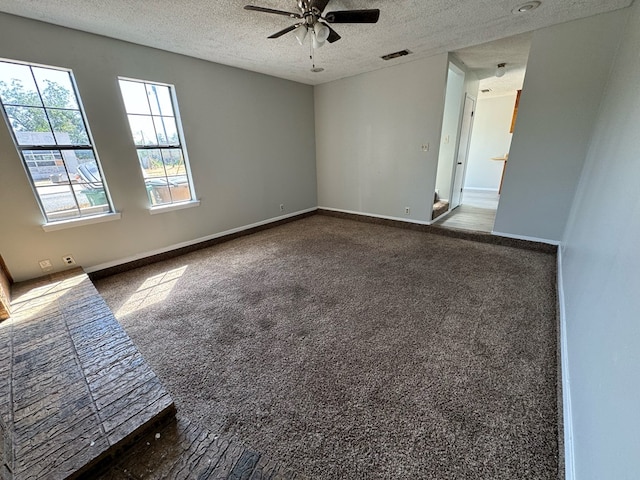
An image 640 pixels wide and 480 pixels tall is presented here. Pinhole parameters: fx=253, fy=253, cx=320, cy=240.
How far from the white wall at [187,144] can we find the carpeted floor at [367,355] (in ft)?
1.94

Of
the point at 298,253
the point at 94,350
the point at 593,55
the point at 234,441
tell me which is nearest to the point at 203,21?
the point at 298,253

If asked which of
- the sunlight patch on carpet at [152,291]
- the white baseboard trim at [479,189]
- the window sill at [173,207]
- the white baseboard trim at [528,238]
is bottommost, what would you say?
the sunlight patch on carpet at [152,291]

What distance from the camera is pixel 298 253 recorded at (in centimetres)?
365

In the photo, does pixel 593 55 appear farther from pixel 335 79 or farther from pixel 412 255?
pixel 335 79

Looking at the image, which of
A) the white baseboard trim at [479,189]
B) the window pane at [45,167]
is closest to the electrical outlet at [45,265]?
the window pane at [45,167]

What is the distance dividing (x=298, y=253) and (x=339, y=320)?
163 cm

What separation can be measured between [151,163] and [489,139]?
7.85 meters

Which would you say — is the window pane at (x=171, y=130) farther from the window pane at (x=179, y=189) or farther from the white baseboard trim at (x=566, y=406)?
the white baseboard trim at (x=566, y=406)

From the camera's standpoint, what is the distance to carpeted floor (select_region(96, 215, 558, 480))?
4.02ft

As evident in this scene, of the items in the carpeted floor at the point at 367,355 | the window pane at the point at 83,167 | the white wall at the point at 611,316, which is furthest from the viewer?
the window pane at the point at 83,167

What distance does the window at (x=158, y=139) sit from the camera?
10.3 ft

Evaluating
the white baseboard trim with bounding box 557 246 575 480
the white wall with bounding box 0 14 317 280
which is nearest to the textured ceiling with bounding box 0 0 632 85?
the white wall with bounding box 0 14 317 280

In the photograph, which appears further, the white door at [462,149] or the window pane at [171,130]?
the white door at [462,149]

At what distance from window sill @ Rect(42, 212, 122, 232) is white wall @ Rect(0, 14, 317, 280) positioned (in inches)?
2.2
